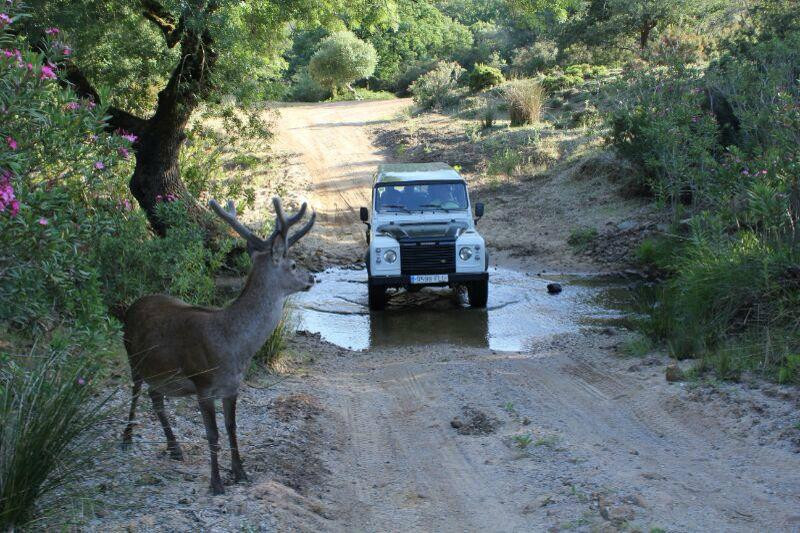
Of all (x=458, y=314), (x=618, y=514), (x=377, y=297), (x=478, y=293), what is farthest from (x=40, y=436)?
(x=478, y=293)

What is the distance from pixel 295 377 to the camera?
9.46m

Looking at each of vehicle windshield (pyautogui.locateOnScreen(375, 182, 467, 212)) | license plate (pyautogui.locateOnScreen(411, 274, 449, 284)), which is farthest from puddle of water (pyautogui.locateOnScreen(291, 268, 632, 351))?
vehicle windshield (pyautogui.locateOnScreen(375, 182, 467, 212))

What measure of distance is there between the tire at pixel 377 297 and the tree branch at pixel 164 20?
5.28m

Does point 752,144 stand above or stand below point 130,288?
above

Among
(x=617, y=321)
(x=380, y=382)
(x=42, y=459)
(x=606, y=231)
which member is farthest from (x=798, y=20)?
(x=42, y=459)

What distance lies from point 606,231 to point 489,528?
13626 mm

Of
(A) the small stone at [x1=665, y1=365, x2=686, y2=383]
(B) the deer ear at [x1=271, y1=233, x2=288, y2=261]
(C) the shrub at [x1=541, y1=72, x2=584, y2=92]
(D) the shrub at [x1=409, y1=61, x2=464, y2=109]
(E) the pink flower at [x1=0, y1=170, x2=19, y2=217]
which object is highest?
(D) the shrub at [x1=409, y1=61, x2=464, y2=109]

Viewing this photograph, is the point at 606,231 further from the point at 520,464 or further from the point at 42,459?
the point at 42,459

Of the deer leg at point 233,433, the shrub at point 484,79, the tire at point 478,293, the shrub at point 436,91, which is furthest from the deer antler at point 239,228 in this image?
the shrub at point 484,79

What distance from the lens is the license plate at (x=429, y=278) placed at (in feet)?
42.2

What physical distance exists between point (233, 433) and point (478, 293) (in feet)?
26.7

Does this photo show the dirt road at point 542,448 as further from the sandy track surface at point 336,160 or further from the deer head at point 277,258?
the sandy track surface at point 336,160

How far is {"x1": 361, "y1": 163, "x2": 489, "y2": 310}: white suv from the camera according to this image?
12891 millimetres

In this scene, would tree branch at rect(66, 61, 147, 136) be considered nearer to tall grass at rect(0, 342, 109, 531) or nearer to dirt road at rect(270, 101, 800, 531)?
dirt road at rect(270, 101, 800, 531)
